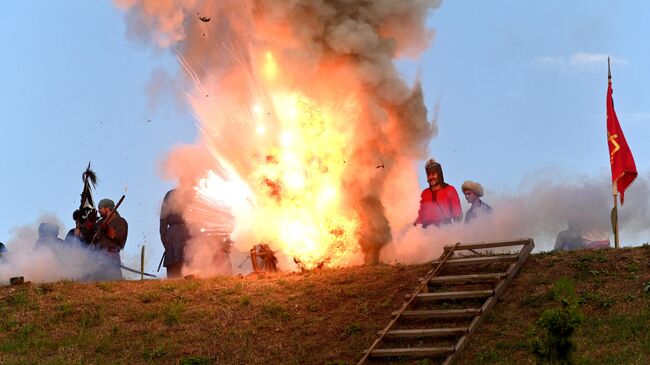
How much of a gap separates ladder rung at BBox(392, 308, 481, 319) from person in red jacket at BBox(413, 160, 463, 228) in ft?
20.3

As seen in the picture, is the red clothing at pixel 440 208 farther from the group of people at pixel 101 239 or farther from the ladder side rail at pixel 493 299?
the group of people at pixel 101 239

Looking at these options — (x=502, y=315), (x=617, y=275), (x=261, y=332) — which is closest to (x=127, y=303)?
(x=261, y=332)

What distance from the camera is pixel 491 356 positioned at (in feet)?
53.6

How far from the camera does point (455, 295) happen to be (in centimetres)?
1888

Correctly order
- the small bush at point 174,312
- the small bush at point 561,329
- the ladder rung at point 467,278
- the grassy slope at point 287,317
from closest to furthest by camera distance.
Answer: the small bush at point 561,329, the grassy slope at point 287,317, the ladder rung at point 467,278, the small bush at point 174,312

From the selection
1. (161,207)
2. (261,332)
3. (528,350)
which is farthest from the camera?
(161,207)

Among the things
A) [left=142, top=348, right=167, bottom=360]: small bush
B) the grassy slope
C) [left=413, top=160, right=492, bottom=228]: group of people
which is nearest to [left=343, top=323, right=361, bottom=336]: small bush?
the grassy slope

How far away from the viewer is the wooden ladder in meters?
17.2

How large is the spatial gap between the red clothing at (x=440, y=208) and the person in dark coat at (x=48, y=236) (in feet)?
30.5

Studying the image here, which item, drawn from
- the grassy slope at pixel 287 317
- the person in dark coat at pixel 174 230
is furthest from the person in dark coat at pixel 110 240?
the grassy slope at pixel 287 317

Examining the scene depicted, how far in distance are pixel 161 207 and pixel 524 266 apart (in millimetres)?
10195

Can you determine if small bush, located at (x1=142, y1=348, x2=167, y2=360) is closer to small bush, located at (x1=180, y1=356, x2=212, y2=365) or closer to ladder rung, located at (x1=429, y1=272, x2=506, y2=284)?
A: small bush, located at (x1=180, y1=356, x2=212, y2=365)

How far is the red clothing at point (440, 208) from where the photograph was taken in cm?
2452

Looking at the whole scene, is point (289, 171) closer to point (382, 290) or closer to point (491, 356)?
point (382, 290)
